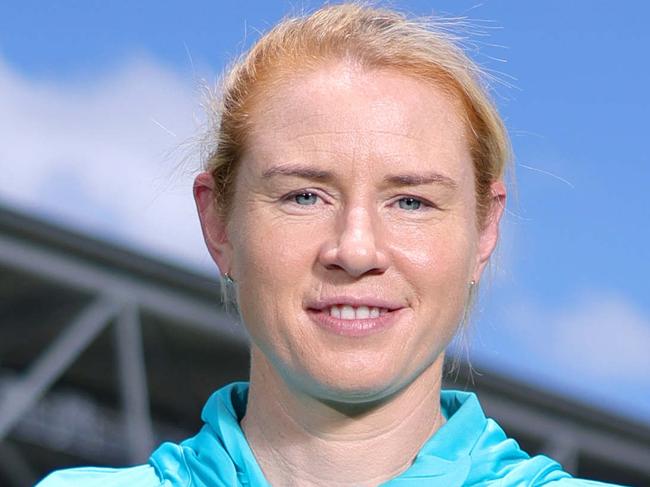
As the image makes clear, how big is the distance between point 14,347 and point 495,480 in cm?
A: 1619

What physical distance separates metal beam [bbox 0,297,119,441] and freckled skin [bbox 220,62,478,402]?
1229 cm

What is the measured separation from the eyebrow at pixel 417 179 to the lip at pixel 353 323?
0.23 metres

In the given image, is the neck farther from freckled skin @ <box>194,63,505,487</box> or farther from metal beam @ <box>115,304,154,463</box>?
metal beam @ <box>115,304,154,463</box>

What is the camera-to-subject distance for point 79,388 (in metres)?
19.9

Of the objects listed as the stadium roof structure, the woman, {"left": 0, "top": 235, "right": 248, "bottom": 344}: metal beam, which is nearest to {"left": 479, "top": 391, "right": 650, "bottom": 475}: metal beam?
the stadium roof structure

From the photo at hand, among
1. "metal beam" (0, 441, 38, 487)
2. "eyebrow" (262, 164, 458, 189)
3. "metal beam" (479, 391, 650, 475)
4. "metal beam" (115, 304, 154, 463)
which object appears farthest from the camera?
"metal beam" (0, 441, 38, 487)

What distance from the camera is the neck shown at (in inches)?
102

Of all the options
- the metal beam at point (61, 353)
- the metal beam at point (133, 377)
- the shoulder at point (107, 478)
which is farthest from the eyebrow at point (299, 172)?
the metal beam at point (133, 377)

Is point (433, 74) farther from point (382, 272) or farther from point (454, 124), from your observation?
point (382, 272)

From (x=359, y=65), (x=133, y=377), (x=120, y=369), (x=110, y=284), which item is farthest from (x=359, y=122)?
(x=120, y=369)

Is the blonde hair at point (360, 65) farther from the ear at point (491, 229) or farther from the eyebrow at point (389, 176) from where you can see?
the eyebrow at point (389, 176)

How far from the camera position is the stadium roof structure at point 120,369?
14.6 meters

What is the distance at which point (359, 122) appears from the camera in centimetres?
259

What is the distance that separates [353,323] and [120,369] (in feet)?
44.4
